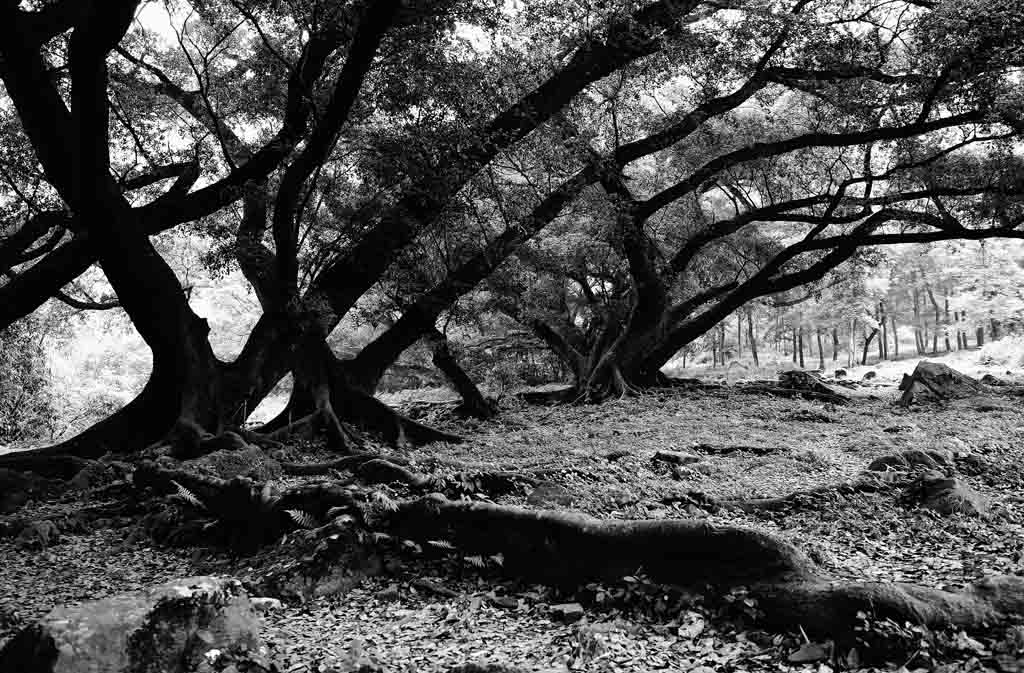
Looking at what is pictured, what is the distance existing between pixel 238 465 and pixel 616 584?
5537mm

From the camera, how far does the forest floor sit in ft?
11.4

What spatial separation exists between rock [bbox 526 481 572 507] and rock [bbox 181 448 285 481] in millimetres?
2973

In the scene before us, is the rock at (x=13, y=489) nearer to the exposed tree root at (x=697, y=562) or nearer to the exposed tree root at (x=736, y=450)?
the exposed tree root at (x=697, y=562)

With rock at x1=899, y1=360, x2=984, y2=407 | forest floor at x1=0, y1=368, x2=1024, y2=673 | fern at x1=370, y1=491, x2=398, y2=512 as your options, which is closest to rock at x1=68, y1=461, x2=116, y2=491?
forest floor at x1=0, y1=368, x2=1024, y2=673

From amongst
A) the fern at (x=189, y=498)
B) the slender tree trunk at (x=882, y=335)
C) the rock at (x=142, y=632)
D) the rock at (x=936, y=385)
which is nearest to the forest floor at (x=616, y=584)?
the rock at (x=142, y=632)

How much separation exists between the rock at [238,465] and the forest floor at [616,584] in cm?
114

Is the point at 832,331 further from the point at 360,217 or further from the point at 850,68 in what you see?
the point at 360,217

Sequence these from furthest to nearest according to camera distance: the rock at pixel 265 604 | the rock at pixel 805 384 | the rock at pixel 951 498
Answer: the rock at pixel 805 384
the rock at pixel 951 498
the rock at pixel 265 604

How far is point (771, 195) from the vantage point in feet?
60.8

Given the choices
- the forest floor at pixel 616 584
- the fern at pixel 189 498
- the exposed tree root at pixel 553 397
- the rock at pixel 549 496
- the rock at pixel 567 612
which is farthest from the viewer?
the exposed tree root at pixel 553 397

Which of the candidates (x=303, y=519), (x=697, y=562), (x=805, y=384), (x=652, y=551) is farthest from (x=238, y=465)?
(x=805, y=384)

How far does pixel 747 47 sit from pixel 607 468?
818cm

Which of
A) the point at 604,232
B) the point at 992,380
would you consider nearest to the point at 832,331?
the point at 992,380

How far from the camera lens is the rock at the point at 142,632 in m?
3.09
